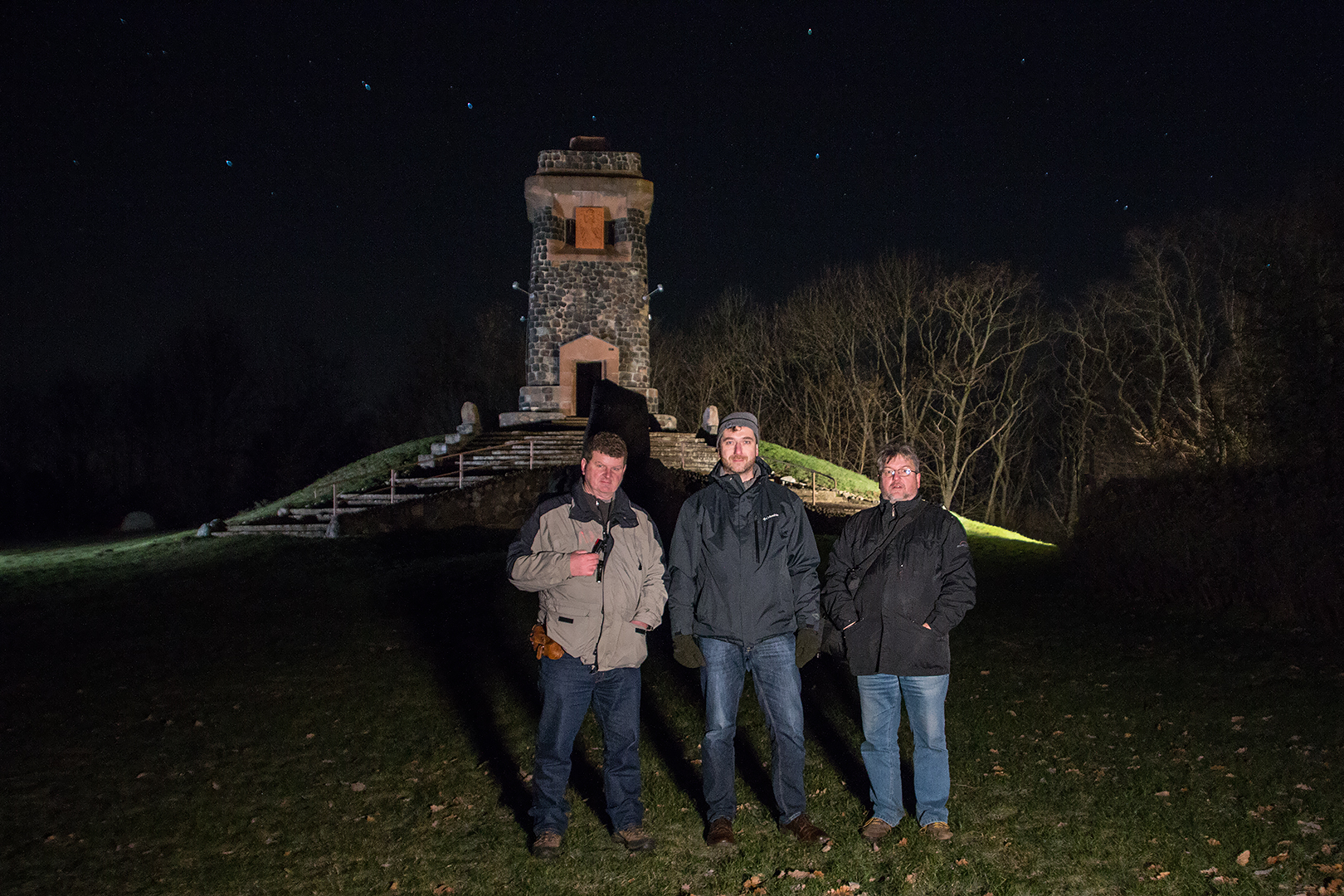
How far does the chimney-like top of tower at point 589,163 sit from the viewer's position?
28.7 metres

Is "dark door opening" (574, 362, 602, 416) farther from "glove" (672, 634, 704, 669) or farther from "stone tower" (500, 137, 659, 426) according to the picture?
"glove" (672, 634, 704, 669)

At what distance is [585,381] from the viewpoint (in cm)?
2909

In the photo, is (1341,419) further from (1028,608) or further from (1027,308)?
(1027,308)

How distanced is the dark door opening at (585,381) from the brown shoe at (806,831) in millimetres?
23938

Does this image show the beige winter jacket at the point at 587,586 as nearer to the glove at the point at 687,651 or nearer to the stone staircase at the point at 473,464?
the glove at the point at 687,651

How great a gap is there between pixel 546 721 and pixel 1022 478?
4388 centimetres

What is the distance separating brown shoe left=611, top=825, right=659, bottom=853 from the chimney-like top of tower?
84.0 feet

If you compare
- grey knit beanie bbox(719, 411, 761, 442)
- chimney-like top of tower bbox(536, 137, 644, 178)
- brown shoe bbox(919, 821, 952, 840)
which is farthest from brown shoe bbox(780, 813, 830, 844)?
chimney-like top of tower bbox(536, 137, 644, 178)

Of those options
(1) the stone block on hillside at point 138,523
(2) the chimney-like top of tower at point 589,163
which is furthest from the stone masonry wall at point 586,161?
(1) the stone block on hillside at point 138,523

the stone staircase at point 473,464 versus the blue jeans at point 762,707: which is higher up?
the stone staircase at point 473,464

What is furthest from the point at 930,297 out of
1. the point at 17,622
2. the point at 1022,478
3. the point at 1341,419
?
the point at 17,622

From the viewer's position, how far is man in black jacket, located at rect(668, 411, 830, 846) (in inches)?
189

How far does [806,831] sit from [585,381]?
80.7 feet

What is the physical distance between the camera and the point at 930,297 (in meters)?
40.0
